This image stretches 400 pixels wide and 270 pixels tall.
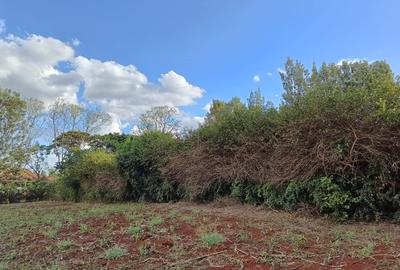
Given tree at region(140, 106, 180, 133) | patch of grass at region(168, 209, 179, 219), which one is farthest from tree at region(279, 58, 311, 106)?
patch of grass at region(168, 209, 179, 219)

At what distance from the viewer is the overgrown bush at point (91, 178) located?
12.8m

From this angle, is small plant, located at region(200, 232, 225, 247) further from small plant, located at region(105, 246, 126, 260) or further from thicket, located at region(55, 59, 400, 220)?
thicket, located at region(55, 59, 400, 220)

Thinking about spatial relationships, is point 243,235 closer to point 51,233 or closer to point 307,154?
point 307,154

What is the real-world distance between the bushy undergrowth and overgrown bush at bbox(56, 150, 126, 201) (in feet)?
23.1

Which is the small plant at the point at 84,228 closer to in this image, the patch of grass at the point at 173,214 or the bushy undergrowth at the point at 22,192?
the patch of grass at the point at 173,214

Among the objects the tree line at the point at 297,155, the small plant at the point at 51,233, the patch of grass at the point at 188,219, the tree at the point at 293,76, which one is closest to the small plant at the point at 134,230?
the patch of grass at the point at 188,219

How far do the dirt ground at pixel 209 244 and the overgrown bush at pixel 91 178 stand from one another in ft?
19.9

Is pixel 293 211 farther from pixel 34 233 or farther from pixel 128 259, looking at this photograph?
pixel 34 233

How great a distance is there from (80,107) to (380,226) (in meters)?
33.9

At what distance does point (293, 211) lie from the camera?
6.49 metres

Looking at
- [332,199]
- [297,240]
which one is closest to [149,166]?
[332,199]

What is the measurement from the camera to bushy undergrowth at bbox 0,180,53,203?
23516 millimetres

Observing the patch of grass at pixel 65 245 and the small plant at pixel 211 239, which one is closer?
the small plant at pixel 211 239

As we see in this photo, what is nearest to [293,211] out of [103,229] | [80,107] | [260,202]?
[260,202]
